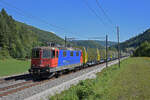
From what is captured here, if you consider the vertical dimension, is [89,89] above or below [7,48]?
below

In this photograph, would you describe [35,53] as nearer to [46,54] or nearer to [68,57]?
[46,54]

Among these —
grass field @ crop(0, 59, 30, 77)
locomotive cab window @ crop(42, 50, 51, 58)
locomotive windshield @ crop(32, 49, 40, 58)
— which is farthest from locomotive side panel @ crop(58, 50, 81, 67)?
grass field @ crop(0, 59, 30, 77)

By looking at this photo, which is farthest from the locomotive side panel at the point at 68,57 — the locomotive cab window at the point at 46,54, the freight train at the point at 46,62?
the locomotive cab window at the point at 46,54

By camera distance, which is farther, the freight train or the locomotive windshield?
the locomotive windshield

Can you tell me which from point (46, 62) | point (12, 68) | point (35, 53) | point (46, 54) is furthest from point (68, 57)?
point (12, 68)

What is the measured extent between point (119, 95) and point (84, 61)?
1952 cm

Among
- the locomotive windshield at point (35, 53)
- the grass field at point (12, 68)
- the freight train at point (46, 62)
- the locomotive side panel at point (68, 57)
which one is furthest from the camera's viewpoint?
the grass field at point (12, 68)

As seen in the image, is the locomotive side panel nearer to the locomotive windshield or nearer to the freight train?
the freight train

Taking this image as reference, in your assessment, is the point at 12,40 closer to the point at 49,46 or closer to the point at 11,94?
the point at 49,46

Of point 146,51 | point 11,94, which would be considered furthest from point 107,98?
point 146,51

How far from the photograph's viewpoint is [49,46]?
63.4 feet

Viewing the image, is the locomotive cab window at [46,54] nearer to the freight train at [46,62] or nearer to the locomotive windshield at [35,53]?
the freight train at [46,62]

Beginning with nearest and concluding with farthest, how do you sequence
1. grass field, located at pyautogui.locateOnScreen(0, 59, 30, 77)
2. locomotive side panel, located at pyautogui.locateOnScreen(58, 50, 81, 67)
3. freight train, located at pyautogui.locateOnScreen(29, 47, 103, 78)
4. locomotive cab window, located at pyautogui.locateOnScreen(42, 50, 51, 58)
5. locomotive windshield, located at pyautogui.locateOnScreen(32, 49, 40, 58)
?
freight train, located at pyautogui.locateOnScreen(29, 47, 103, 78) → locomotive cab window, located at pyautogui.locateOnScreen(42, 50, 51, 58) → locomotive windshield, located at pyautogui.locateOnScreen(32, 49, 40, 58) → locomotive side panel, located at pyautogui.locateOnScreen(58, 50, 81, 67) → grass field, located at pyautogui.locateOnScreen(0, 59, 30, 77)

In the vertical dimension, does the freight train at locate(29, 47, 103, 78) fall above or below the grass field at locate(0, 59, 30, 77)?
above
